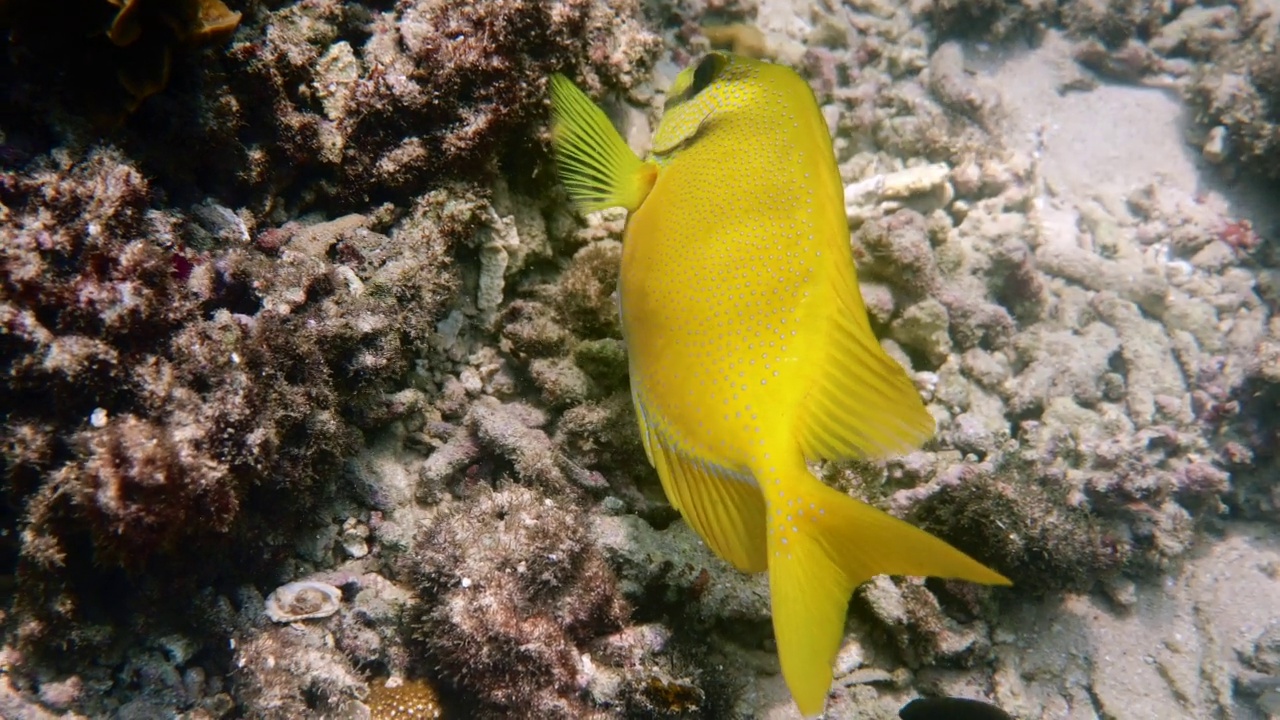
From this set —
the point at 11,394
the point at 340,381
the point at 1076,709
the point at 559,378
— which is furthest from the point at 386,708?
the point at 1076,709

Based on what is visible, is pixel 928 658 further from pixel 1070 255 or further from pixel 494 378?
pixel 1070 255

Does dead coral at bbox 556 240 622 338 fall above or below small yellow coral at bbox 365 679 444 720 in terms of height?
above

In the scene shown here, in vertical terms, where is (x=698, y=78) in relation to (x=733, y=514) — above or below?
above

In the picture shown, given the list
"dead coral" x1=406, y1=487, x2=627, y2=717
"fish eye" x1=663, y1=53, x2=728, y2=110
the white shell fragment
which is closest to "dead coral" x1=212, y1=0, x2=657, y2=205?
"fish eye" x1=663, y1=53, x2=728, y2=110

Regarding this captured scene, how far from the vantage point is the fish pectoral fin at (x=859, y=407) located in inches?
87.7

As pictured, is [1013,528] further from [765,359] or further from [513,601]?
[513,601]

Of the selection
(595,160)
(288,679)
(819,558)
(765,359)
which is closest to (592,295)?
(595,160)

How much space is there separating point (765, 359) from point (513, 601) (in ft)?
4.78

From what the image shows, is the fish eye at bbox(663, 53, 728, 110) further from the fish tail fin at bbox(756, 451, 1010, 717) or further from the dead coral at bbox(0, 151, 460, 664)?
the fish tail fin at bbox(756, 451, 1010, 717)

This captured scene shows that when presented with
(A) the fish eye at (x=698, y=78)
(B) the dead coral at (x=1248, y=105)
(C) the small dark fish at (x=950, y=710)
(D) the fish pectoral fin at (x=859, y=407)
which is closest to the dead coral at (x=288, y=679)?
(D) the fish pectoral fin at (x=859, y=407)

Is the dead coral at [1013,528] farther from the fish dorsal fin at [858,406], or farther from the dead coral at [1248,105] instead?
the dead coral at [1248,105]

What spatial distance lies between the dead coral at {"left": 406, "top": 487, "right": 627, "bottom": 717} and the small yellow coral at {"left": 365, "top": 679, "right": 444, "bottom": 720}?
13 centimetres

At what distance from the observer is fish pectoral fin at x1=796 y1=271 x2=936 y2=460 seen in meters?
2.23

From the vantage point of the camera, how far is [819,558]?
6.76ft
